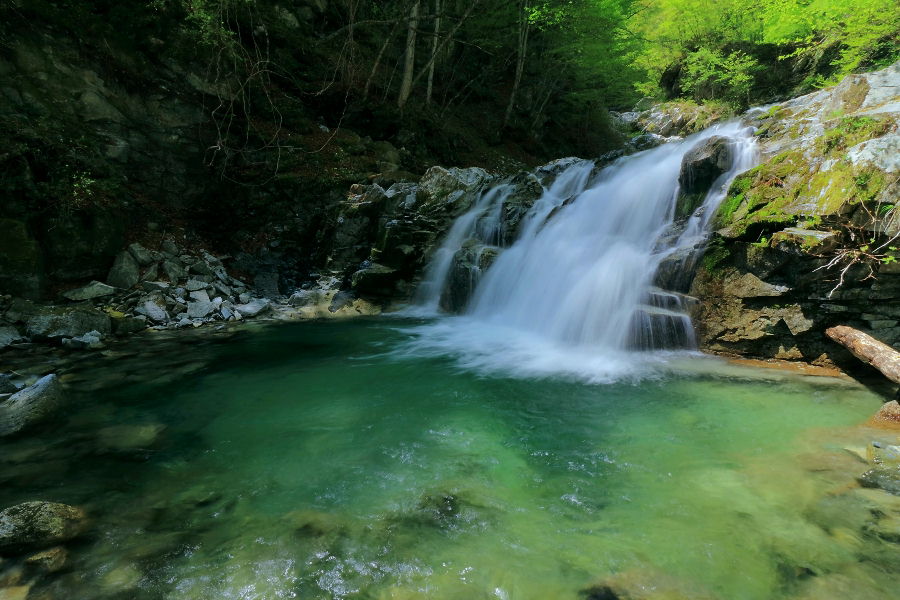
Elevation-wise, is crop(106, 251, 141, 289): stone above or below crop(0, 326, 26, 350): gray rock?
above

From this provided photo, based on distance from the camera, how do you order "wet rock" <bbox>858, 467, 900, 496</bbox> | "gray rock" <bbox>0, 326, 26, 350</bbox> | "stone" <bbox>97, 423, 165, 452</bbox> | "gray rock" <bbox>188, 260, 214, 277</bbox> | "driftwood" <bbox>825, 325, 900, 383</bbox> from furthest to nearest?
1. "gray rock" <bbox>188, 260, 214, 277</bbox>
2. "gray rock" <bbox>0, 326, 26, 350</bbox>
3. "driftwood" <bbox>825, 325, 900, 383</bbox>
4. "stone" <bbox>97, 423, 165, 452</bbox>
5. "wet rock" <bbox>858, 467, 900, 496</bbox>

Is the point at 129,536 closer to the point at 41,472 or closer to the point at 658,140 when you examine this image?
the point at 41,472

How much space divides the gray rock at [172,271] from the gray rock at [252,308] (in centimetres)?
148

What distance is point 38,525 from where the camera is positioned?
2432 mm

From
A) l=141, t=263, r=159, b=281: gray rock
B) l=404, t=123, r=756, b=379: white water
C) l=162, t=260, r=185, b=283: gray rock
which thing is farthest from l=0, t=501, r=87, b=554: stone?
l=162, t=260, r=185, b=283: gray rock

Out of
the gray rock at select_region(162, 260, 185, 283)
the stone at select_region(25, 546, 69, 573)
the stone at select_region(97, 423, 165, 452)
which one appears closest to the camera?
the stone at select_region(25, 546, 69, 573)

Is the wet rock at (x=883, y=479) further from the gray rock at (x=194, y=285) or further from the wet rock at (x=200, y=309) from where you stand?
the gray rock at (x=194, y=285)

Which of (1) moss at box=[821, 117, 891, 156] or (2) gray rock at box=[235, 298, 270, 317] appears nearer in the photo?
(1) moss at box=[821, 117, 891, 156]

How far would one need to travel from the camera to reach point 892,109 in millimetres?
5754

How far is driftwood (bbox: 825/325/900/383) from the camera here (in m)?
4.09

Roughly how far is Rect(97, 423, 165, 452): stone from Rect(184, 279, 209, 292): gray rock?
5642 mm

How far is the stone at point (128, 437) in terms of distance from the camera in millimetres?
3621

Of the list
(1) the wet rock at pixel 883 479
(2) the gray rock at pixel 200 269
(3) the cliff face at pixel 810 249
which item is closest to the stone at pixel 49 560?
(1) the wet rock at pixel 883 479

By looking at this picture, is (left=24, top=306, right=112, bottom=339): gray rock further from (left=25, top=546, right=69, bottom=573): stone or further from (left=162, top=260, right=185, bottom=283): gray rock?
(left=25, top=546, right=69, bottom=573): stone
